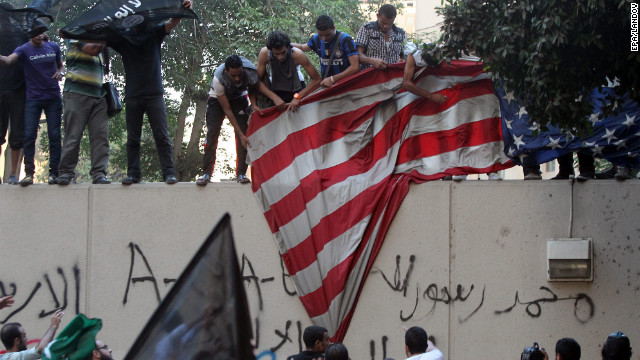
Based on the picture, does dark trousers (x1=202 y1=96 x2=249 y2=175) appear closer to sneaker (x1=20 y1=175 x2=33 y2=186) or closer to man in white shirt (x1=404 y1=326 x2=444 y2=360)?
sneaker (x1=20 y1=175 x2=33 y2=186)

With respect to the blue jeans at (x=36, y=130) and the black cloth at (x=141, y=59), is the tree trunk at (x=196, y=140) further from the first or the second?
the black cloth at (x=141, y=59)

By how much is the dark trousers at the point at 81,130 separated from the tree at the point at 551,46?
4066 millimetres

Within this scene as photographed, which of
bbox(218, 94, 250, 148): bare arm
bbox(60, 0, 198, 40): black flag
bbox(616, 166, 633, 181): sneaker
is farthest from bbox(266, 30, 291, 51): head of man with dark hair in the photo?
bbox(616, 166, 633, 181): sneaker

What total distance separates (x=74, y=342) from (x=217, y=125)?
373 cm

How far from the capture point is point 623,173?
26.3 ft

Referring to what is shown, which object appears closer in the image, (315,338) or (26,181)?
(315,338)

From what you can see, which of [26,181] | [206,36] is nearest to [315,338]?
[26,181]

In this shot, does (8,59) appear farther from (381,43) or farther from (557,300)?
(557,300)

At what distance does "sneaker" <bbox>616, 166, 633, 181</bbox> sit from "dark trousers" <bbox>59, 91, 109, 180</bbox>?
5208 mm

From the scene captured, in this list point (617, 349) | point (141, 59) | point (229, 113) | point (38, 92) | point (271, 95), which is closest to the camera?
point (617, 349)

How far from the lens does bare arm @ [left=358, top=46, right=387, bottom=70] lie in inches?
341

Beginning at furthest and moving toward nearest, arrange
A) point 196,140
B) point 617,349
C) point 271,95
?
point 196,140
point 271,95
point 617,349

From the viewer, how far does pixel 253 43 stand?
1585 centimetres

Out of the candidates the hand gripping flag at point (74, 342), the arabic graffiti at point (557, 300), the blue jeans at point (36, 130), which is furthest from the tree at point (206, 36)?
the hand gripping flag at point (74, 342)
